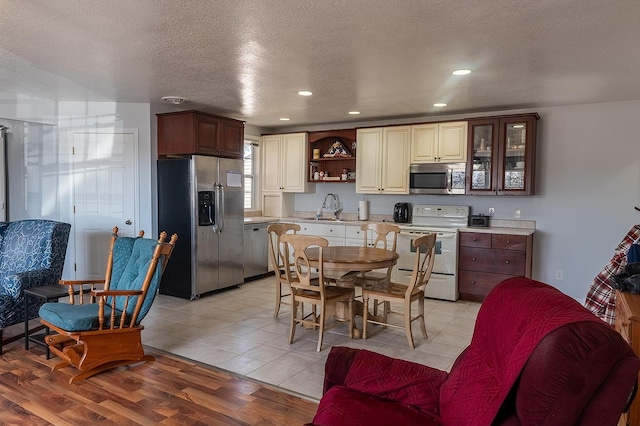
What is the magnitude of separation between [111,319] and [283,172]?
13.7 feet

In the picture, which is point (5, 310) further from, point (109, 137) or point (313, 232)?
point (313, 232)

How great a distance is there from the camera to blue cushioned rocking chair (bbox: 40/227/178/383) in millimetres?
3059

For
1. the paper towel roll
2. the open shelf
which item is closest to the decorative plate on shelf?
the open shelf

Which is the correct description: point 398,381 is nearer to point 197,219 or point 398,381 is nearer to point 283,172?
point 197,219

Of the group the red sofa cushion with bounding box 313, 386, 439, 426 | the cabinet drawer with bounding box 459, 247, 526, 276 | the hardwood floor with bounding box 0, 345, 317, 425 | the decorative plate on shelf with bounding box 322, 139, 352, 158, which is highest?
the decorative plate on shelf with bounding box 322, 139, 352, 158

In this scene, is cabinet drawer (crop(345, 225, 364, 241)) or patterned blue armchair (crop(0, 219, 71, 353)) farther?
cabinet drawer (crop(345, 225, 364, 241))

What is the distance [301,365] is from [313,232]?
324 cm

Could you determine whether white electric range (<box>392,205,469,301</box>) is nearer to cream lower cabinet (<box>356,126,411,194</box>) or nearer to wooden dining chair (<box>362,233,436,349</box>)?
cream lower cabinet (<box>356,126,411,194</box>)

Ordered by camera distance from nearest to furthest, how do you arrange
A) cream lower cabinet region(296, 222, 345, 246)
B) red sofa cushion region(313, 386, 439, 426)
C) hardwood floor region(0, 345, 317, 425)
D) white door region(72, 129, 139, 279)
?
1. red sofa cushion region(313, 386, 439, 426)
2. hardwood floor region(0, 345, 317, 425)
3. white door region(72, 129, 139, 279)
4. cream lower cabinet region(296, 222, 345, 246)

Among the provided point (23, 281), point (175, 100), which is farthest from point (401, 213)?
point (23, 281)

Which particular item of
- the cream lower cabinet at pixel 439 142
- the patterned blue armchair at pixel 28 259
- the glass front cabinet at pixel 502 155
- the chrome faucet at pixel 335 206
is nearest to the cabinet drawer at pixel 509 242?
the glass front cabinet at pixel 502 155

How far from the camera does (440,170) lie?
5684 millimetres

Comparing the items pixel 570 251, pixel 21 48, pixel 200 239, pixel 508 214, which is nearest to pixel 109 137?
pixel 200 239

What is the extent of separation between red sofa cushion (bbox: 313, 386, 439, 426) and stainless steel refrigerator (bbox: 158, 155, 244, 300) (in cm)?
374
